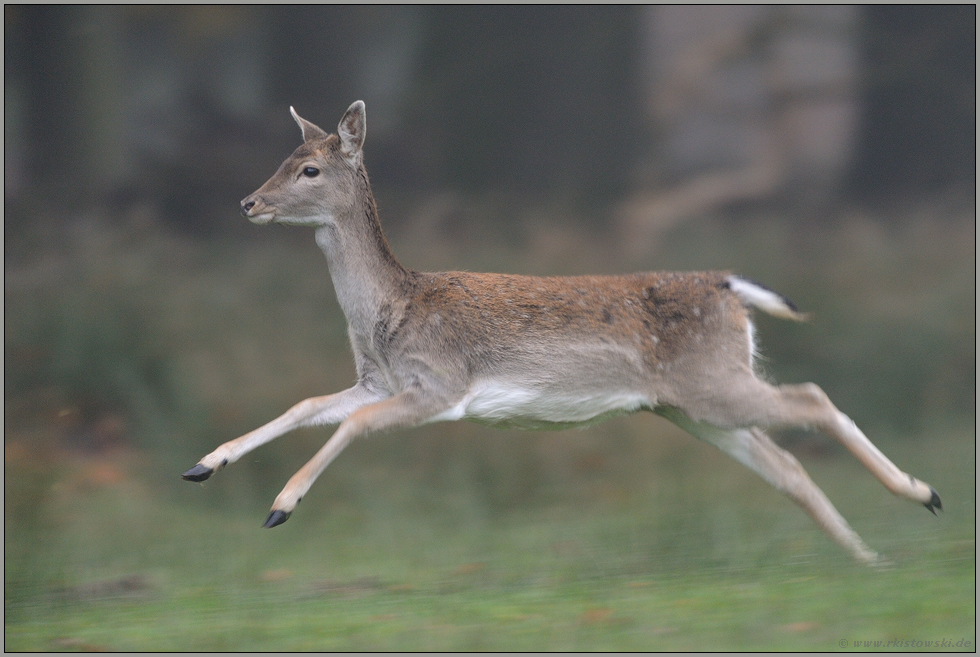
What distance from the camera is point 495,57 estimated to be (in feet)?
36.7

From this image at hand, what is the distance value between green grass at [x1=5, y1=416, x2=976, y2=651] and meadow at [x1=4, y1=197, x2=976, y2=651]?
2cm

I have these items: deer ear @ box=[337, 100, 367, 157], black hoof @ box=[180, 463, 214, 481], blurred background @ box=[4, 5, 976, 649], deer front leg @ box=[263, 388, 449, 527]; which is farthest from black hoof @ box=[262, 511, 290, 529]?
blurred background @ box=[4, 5, 976, 649]

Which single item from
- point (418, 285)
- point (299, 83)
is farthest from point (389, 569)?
point (299, 83)

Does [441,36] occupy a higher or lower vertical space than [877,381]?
higher

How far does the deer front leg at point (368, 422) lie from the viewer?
4.85 metres

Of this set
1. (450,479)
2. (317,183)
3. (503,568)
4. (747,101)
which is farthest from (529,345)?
(747,101)

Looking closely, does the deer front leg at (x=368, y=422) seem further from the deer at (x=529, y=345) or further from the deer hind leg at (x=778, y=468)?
Result: the deer hind leg at (x=778, y=468)

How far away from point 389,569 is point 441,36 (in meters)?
6.39

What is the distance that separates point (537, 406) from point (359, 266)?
1074 millimetres

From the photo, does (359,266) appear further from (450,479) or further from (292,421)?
(450,479)

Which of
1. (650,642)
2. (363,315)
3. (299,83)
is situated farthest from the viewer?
(299,83)

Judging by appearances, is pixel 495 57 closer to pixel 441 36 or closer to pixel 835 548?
pixel 441 36

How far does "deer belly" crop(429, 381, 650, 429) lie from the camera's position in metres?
5.18

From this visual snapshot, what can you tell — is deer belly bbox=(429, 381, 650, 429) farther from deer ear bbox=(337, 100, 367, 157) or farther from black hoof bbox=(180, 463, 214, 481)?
deer ear bbox=(337, 100, 367, 157)
